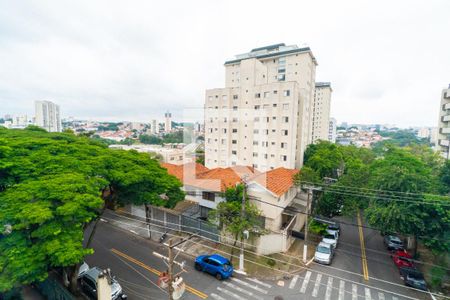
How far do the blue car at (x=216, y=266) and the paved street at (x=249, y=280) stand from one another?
0.31m

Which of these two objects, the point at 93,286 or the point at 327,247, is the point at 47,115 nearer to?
the point at 93,286

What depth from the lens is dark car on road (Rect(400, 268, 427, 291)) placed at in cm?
1215

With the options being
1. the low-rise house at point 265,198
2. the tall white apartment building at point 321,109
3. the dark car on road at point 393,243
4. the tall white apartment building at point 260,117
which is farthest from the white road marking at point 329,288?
the tall white apartment building at point 321,109

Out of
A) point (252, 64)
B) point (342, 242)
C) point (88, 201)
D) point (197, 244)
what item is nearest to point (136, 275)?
point (197, 244)

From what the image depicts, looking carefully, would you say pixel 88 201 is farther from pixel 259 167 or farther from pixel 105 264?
pixel 259 167

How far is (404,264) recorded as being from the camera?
46.8ft

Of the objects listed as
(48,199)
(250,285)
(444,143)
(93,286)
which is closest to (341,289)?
(250,285)

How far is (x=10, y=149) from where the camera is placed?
1023cm

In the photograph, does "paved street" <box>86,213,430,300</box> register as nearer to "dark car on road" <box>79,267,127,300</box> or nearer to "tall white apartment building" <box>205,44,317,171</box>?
"dark car on road" <box>79,267,127,300</box>

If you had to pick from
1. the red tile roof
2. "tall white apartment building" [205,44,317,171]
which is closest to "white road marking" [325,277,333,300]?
the red tile roof

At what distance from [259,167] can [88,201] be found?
2409 cm

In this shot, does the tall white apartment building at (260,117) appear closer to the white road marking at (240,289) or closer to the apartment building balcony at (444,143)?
the white road marking at (240,289)

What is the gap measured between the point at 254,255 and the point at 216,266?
3.59 m

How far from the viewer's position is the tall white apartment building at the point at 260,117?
28.3 meters
